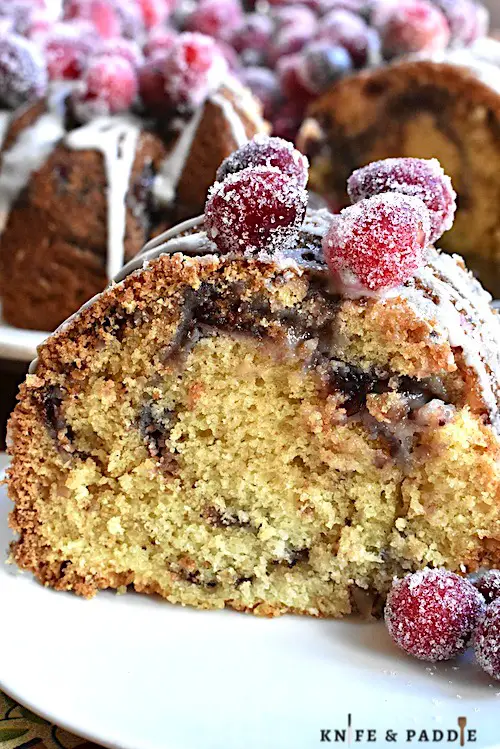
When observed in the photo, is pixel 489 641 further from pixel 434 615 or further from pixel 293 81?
pixel 293 81

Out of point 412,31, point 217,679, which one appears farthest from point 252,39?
point 217,679

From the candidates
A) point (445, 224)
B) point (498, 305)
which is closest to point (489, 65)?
point (498, 305)

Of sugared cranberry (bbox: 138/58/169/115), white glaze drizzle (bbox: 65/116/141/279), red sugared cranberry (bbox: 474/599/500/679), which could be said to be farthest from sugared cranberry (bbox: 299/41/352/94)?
red sugared cranberry (bbox: 474/599/500/679)

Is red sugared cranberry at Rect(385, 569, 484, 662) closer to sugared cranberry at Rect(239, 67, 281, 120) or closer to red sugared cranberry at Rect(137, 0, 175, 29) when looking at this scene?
sugared cranberry at Rect(239, 67, 281, 120)

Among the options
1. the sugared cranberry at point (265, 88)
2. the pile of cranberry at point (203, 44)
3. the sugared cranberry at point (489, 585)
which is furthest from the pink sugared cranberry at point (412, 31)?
the sugared cranberry at point (489, 585)

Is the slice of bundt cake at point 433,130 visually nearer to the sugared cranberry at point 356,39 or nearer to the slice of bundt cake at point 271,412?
the sugared cranberry at point 356,39

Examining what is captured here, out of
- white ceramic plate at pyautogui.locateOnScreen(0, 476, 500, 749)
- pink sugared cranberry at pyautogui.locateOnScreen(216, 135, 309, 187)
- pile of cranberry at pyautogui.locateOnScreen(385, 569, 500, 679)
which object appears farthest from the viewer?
pink sugared cranberry at pyautogui.locateOnScreen(216, 135, 309, 187)
